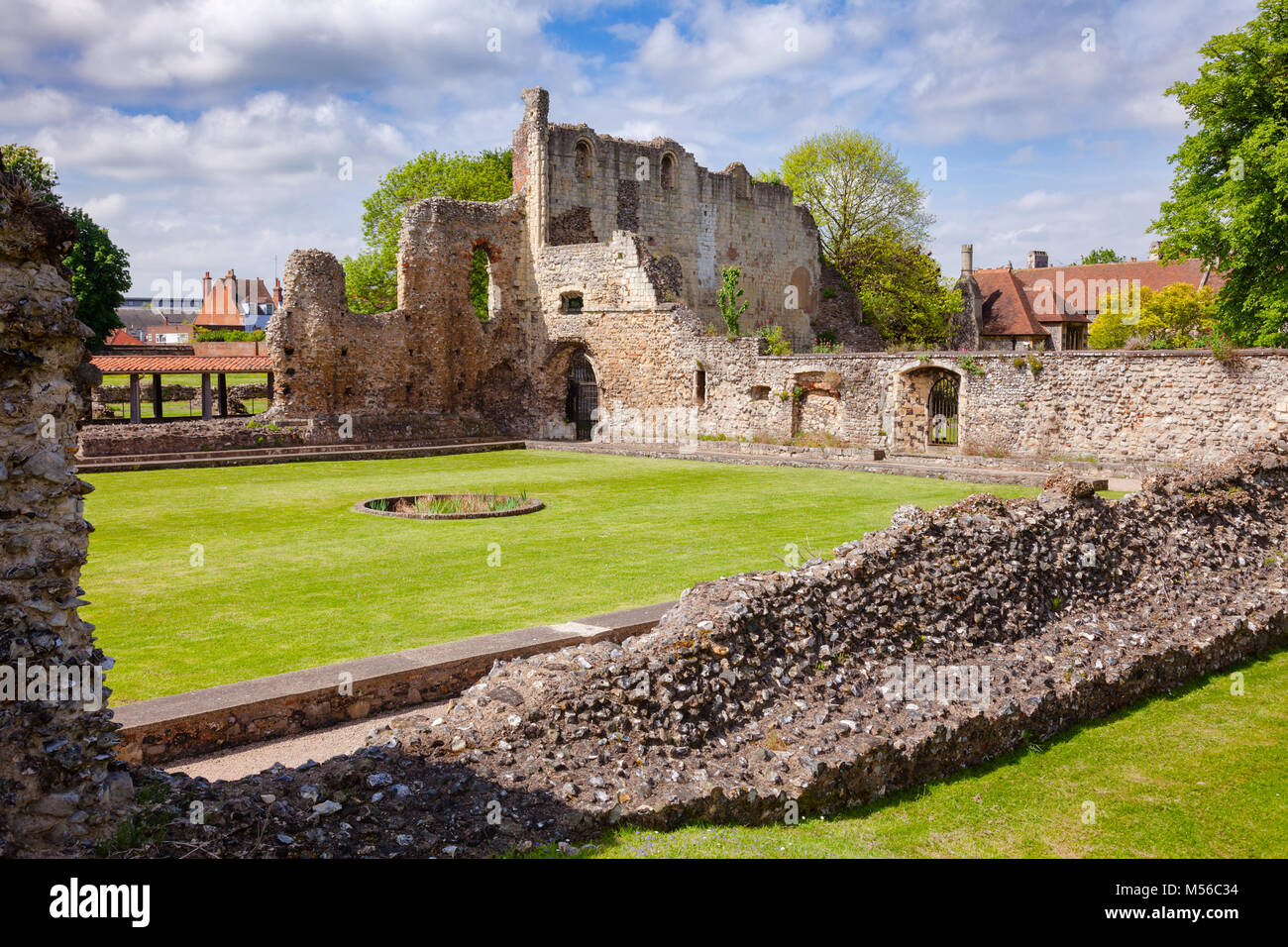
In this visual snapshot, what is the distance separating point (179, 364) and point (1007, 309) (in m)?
37.4

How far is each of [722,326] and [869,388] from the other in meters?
12.2

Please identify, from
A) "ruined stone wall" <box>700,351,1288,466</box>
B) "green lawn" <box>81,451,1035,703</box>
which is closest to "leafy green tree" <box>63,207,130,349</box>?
"green lawn" <box>81,451,1035,703</box>

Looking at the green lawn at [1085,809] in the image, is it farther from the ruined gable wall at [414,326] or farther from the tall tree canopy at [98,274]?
the tall tree canopy at [98,274]

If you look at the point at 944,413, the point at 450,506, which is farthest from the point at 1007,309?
the point at 450,506

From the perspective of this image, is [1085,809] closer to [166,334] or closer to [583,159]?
[583,159]

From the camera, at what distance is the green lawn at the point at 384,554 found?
6969 mm

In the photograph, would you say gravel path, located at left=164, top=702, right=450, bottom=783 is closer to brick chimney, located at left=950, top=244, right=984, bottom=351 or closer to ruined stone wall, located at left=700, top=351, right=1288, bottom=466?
ruined stone wall, located at left=700, top=351, right=1288, bottom=466

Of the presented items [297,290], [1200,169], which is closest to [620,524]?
[297,290]

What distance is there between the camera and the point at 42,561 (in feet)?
11.4

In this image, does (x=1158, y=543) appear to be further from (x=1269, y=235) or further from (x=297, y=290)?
(x=297, y=290)

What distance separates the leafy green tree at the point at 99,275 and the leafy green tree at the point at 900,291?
1265 inches

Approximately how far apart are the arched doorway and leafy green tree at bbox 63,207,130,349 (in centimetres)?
2076

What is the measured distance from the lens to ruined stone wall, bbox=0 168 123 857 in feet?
10.8

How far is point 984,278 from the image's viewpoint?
50.2 metres
